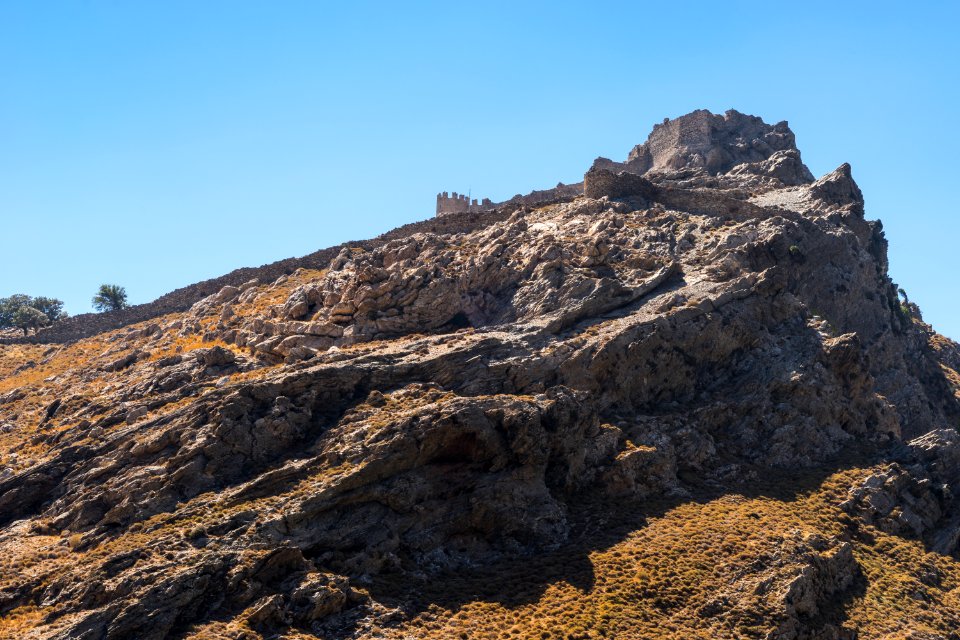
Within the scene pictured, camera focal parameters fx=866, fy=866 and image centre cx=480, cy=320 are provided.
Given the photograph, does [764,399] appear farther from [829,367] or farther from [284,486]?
[284,486]

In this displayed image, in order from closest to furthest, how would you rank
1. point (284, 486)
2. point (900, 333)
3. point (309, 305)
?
point (284, 486) → point (309, 305) → point (900, 333)

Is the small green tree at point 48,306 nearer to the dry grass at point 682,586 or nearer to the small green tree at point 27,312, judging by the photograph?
the small green tree at point 27,312

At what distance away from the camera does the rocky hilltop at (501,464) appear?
99.7 feet

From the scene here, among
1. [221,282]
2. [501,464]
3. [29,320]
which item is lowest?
[501,464]

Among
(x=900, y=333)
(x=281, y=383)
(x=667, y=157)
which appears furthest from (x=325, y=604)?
(x=667, y=157)

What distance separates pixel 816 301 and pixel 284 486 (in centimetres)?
4015

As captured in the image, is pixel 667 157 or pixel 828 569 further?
pixel 667 157

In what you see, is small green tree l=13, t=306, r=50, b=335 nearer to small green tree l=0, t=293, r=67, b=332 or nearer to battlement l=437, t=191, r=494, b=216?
small green tree l=0, t=293, r=67, b=332

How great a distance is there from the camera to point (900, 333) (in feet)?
214

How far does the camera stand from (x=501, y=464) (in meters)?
35.9

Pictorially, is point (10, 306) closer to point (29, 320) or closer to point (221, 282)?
point (29, 320)

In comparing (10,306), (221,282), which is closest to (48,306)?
(10,306)

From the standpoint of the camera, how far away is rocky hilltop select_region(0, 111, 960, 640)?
3039 cm

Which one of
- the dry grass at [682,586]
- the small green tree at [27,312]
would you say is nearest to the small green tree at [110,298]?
the small green tree at [27,312]
